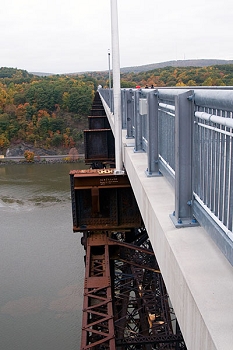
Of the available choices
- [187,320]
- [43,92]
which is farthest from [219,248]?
[43,92]

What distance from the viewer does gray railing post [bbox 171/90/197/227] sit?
2.63m

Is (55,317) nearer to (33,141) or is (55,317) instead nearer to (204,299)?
(204,299)

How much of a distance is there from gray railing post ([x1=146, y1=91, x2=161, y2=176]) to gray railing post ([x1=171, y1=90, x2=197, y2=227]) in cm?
144

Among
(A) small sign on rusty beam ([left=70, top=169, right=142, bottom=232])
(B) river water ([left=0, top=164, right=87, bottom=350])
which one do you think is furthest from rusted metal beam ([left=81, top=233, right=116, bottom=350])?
(B) river water ([left=0, top=164, right=87, bottom=350])

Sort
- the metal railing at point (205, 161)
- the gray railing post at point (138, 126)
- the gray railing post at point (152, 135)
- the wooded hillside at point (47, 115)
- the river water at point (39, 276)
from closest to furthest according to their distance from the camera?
the metal railing at point (205, 161), the gray railing post at point (152, 135), the gray railing post at point (138, 126), the river water at point (39, 276), the wooded hillside at point (47, 115)

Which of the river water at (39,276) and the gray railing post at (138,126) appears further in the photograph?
the river water at (39,276)

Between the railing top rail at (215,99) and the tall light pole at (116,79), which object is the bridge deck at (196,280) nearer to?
the railing top rail at (215,99)

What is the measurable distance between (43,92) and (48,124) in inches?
343

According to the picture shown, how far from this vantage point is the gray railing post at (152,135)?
414cm

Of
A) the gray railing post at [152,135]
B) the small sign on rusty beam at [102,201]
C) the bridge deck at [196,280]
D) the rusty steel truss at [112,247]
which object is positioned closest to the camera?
the bridge deck at [196,280]

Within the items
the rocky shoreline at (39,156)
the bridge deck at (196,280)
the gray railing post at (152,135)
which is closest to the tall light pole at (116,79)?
the gray railing post at (152,135)

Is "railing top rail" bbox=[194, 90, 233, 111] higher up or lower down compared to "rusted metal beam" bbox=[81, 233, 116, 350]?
higher up

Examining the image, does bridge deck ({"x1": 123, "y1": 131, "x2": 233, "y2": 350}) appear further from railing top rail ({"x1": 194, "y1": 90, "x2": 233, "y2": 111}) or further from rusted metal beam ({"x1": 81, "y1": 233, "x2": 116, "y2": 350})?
rusted metal beam ({"x1": 81, "y1": 233, "x2": 116, "y2": 350})

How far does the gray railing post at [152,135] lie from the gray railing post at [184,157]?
1439 mm
